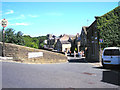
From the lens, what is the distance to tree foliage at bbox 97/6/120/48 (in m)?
20.1

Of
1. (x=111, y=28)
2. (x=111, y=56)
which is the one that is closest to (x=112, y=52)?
(x=111, y=56)

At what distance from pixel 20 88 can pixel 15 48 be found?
8555 millimetres

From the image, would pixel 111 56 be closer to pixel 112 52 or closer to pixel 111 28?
pixel 112 52

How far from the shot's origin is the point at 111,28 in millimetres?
20469

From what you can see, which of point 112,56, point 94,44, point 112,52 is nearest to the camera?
point 112,56

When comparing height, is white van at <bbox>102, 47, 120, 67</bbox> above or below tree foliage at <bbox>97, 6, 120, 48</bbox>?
below

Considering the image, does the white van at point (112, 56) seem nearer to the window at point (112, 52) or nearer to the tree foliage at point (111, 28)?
the window at point (112, 52)

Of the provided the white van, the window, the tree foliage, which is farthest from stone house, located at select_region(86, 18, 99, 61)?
the white van

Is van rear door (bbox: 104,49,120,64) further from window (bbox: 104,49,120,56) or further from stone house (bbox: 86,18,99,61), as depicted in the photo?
stone house (bbox: 86,18,99,61)

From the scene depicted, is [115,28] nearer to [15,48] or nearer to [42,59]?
[42,59]

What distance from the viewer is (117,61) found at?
42.6ft

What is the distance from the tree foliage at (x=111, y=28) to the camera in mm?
20125

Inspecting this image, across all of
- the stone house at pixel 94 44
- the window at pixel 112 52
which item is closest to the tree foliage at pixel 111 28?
the stone house at pixel 94 44

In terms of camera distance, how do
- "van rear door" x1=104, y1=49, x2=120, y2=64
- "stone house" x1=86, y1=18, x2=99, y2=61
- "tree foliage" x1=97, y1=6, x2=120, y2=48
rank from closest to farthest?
"van rear door" x1=104, y1=49, x2=120, y2=64, "tree foliage" x1=97, y1=6, x2=120, y2=48, "stone house" x1=86, y1=18, x2=99, y2=61
